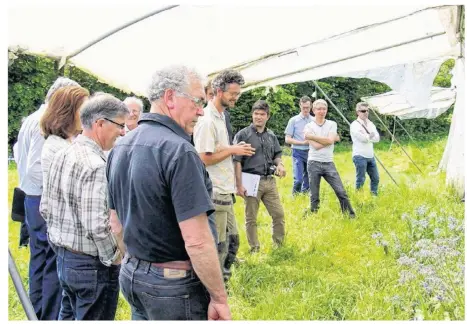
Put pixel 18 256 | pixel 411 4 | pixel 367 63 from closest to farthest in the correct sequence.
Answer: pixel 411 4, pixel 18 256, pixel 367 63

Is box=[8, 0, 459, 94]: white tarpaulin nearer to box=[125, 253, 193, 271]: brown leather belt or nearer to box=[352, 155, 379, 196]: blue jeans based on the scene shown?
box=[352, 155, 379, 196]: blue jeans

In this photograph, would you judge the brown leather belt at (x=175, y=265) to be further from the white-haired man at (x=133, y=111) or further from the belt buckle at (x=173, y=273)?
the white-haired man at (x=133, y=111)

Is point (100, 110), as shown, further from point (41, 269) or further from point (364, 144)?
point (364, 144)

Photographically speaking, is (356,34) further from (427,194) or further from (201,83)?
(201,83)

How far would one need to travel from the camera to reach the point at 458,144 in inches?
265

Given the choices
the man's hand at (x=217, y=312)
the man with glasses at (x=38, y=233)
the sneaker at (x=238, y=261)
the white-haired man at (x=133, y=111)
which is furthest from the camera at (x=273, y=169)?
the man's hand at (x=217, y=312)

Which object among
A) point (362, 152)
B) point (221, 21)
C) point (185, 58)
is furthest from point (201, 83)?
point (362, 152)

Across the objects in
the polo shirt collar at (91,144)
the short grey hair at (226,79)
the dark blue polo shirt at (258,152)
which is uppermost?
the short grey hair at (226,79)

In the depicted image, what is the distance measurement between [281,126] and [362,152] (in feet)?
28.7

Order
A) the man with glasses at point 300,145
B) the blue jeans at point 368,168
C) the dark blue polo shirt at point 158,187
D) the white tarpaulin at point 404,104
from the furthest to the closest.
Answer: the white tarpaulin at point 404,104 → the man with glasses at point 300,145 → the blue jeans at point 368,168 → the dark blue polo shirt at point 158,187

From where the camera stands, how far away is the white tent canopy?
4.32m

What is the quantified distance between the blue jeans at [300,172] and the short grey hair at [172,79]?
19.6 ft

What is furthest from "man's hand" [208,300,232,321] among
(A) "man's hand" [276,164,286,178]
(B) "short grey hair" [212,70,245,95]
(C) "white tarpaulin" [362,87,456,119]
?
(C) "white tarpaulin" [362,87,456,119]

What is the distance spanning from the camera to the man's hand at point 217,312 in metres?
1.98
